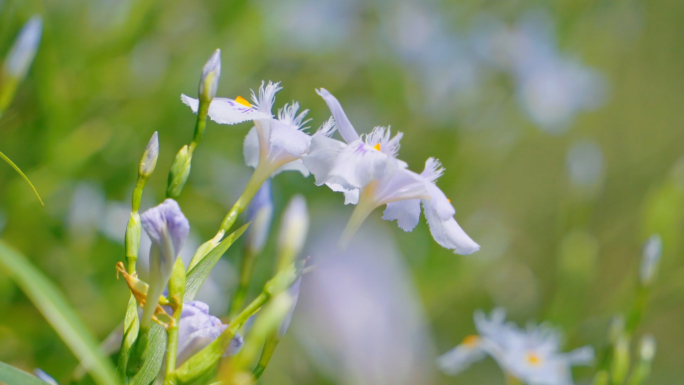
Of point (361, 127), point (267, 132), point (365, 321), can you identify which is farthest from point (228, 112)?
point (361, 127)

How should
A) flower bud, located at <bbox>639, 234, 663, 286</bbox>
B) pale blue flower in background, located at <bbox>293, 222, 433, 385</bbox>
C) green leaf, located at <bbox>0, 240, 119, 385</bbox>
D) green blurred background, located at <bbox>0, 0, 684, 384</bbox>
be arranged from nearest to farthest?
green leaf, located at <bbox>0, 240, 119, 385</bbox>
flower bud, located at <bbox>639, 234, 663, 286</bbox>
pale blue flower in background, located at <bbox>293, 222, 433, 385</bbox>
green blurred background, located at <bbox>0, 0, 684, 384</bbox>

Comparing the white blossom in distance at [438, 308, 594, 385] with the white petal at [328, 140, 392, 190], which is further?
the white blossom in distance at [438, 308, 594, 385]

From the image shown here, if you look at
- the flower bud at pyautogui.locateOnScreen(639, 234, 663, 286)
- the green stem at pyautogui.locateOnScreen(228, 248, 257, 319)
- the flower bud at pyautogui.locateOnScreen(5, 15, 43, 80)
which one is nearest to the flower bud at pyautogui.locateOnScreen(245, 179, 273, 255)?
the green stem at pyautogui.locateOnScreen(228, 248, 257, 319)

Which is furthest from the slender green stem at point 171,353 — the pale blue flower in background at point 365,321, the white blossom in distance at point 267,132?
the pale blue flower in background at point 365,321

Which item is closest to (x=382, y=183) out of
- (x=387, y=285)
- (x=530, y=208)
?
(x=387, y=285)

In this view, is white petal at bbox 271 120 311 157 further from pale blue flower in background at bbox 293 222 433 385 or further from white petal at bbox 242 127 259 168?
pale blue flower in background at bbox 293 222 433 385

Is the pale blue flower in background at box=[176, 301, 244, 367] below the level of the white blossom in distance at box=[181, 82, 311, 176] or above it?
below

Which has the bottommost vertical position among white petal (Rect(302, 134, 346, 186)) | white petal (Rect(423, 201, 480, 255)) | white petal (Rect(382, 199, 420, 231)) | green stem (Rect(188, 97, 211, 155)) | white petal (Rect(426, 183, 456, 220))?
green stem (Rect(188, 97, 211, 155))
